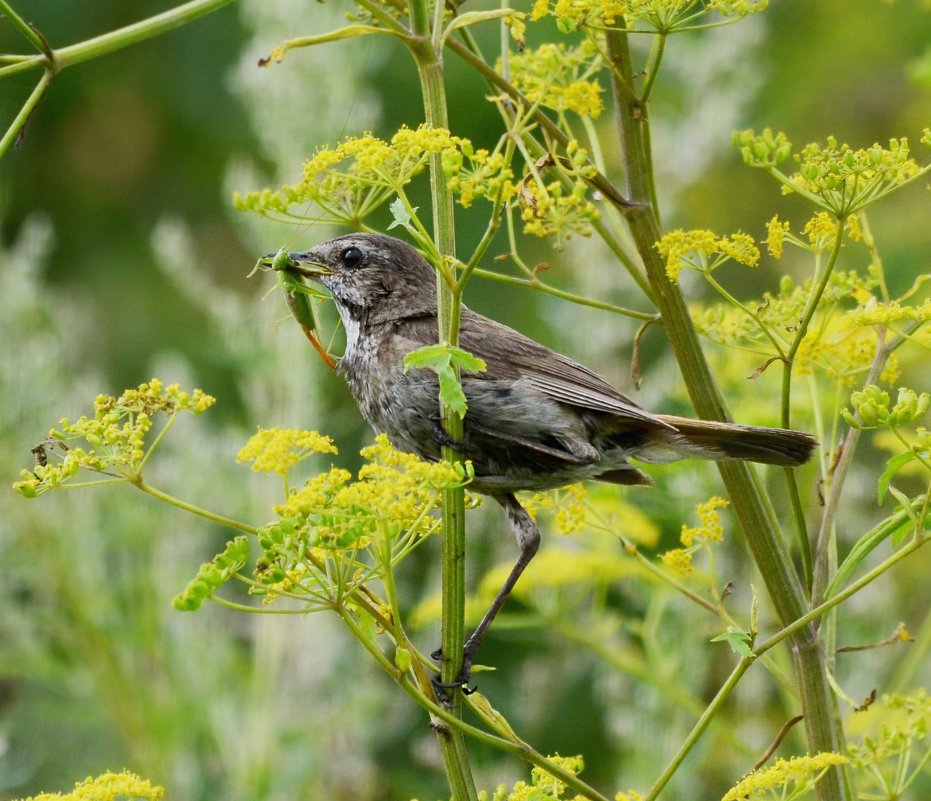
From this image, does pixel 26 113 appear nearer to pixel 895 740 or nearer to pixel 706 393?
pixel 706 393

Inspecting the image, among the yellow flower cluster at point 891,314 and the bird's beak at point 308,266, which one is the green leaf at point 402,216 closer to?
the yellow flower cluster at point 891,314

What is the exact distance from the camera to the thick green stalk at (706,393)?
8.18ft

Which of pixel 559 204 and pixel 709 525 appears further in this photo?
pixel 709 525

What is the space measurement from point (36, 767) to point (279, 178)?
255cm

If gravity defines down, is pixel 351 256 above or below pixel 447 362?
above

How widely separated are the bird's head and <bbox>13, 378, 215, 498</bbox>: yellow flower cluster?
1.33 metres

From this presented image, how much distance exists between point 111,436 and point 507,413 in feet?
4.10

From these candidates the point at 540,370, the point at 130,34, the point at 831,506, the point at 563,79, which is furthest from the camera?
the point at 540,370

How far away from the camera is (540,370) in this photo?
131 inches

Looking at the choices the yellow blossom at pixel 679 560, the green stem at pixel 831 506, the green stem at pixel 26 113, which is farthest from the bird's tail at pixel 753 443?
the green stem at pixel 26 113

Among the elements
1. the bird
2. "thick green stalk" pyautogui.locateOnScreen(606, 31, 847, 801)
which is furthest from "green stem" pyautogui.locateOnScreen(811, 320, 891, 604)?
the bird

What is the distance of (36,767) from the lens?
525 cm

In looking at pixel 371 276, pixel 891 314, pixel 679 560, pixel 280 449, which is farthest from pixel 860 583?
pixel 371 276

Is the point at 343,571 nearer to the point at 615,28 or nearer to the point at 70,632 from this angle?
the point at 615,28
